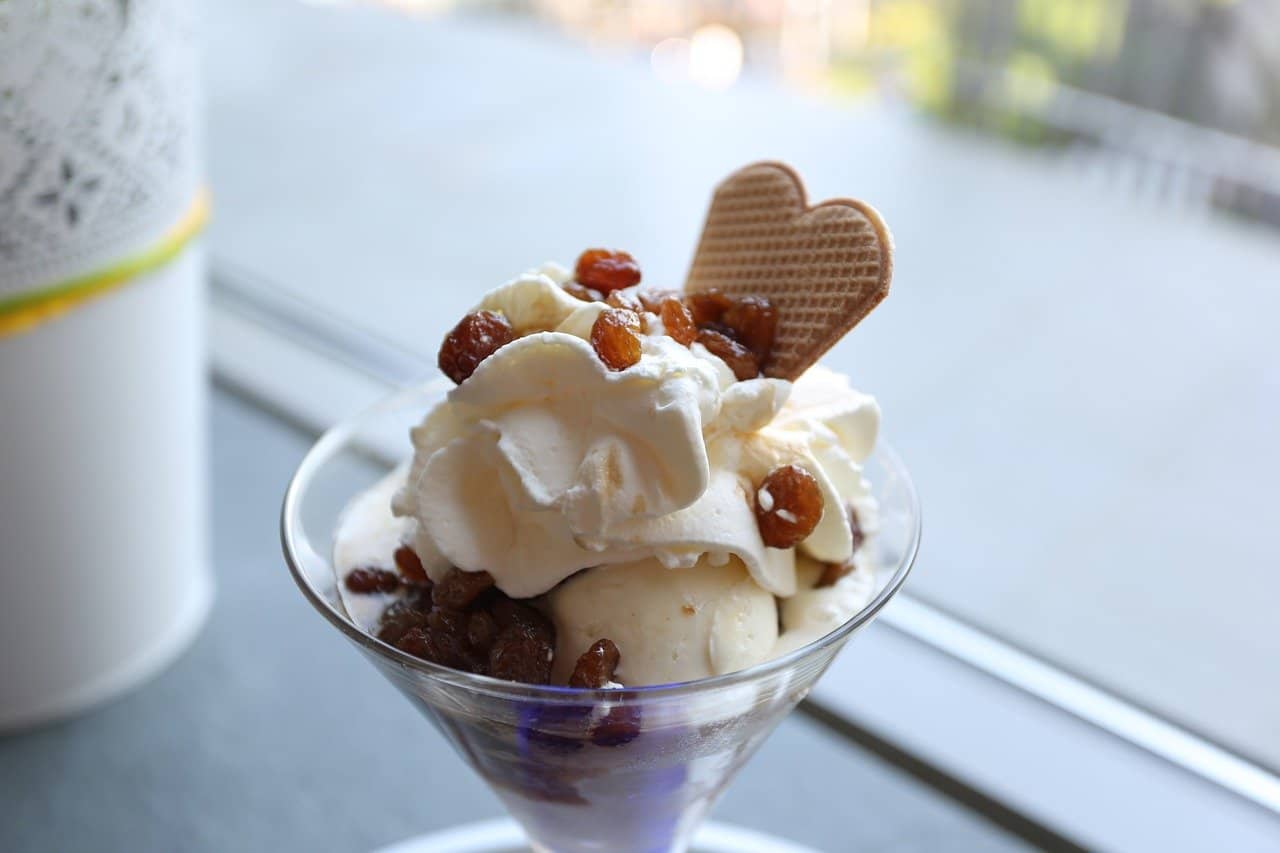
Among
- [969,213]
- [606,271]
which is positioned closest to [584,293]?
[606,271]

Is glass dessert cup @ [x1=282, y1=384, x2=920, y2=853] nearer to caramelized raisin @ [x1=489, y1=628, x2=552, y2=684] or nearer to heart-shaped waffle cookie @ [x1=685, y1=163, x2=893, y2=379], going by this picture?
caramelized raisin @ [x1=489, y1=628, x2=552, y2=684]

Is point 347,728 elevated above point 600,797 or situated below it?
below

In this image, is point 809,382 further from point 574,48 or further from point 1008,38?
point 574,48

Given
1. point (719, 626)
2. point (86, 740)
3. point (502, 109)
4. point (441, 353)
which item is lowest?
point (86, 740)

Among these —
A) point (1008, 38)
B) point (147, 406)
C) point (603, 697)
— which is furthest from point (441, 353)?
point (1008, 38)

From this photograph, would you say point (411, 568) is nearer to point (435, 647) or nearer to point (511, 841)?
point (435, 647)

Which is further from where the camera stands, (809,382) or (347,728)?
(347,728)

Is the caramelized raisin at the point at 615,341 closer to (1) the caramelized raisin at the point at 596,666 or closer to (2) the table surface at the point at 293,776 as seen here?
(1) the caramelized raisin at the point at 596,666
